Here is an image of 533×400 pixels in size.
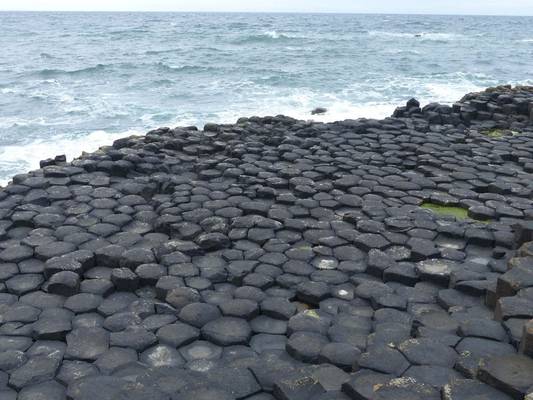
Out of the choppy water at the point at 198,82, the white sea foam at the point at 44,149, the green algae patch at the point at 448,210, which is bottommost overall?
the white sea foam at the point at 44,149

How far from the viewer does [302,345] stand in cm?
394

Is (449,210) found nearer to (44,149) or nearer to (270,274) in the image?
(270,274)

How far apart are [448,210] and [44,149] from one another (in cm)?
965

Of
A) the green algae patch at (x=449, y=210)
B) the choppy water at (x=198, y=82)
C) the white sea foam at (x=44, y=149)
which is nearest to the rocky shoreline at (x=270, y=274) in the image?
the green algae patch at (x=449, y=210)

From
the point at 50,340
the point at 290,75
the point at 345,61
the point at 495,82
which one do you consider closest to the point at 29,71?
the point at 290,75

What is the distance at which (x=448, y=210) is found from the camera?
6.55 metres

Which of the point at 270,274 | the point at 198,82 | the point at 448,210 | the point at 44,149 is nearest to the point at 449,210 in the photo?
the point at 448,210

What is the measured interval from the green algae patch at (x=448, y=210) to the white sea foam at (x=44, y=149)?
7.50 meters

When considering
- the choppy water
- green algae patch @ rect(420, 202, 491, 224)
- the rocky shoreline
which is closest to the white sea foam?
the choppy water

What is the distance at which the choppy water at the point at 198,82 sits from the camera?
15.9 m

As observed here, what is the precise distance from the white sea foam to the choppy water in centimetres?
2

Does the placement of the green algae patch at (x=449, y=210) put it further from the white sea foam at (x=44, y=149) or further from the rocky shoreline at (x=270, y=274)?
the white sea foam at (x=44, y=149)

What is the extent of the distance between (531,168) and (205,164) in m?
4.40

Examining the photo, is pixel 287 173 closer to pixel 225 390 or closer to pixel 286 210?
pixel 286 210
